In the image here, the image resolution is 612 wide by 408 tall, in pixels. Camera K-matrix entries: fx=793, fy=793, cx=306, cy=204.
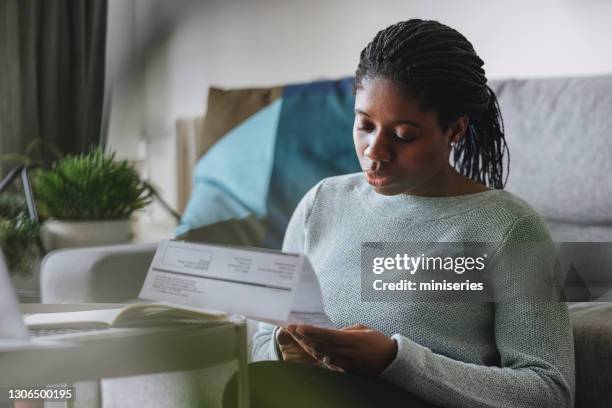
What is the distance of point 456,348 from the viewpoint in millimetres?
777

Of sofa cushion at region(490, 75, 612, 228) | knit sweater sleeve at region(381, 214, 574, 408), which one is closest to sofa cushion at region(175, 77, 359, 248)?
sofa cushion at region(490, 75, 612, 228)

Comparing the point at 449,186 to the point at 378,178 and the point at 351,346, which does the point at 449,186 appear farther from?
the point at 351,346

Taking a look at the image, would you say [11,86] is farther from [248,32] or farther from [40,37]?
[248,32]

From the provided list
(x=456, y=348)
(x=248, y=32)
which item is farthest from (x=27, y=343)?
(x=248, y=32)

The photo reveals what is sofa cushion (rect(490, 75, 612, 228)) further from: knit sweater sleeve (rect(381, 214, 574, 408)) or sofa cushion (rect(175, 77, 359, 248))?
knit sweater sleeve (rect(381, 214, 574, 408))

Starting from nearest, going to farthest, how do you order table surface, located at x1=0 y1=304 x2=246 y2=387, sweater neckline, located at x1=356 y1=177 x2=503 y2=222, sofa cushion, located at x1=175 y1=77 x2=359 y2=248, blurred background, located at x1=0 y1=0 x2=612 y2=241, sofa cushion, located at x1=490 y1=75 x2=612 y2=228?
table surface, located at x1=0 y1=304 x2=246 y2=387, sweater neckline, located at x1=356 y1=177 x2=503 y2=222, sofa cushion, located at x1=490 y1=75 x2=612 y2=228, sofa cushion, located at x1=175 y1=77 x2=359 y2=248, blurred background, located at x1=0 y1=0 x2=612 y2=241

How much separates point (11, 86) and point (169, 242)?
1.88 meters

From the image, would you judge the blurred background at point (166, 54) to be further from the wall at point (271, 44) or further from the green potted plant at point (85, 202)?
the green potted plant at point (85, 202)

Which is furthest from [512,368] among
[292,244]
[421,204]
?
[292,244]

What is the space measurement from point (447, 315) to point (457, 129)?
7.5 inches

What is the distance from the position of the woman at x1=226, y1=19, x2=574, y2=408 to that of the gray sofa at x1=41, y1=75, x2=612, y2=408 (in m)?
0.32

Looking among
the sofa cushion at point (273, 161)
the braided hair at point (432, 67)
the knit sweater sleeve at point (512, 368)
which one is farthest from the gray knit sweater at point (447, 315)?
the sofa cushion at point (273, 161)

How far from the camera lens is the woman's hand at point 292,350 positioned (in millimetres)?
795

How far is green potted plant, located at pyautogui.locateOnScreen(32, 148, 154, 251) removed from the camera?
1.68 m
